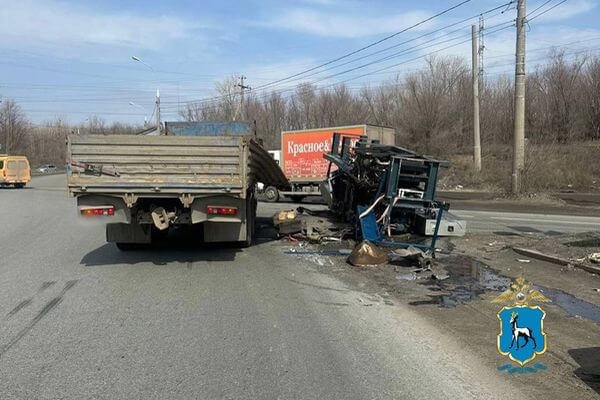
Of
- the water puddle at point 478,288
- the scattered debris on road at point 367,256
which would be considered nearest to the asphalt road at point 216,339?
the scattered debris on road at point 367,256

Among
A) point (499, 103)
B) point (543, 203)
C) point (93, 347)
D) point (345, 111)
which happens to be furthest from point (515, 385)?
point (345, 111)

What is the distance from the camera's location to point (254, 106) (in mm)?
77750

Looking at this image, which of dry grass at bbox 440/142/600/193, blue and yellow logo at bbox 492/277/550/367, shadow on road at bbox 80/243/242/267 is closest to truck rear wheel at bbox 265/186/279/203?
dry grass at bbox 440/142/600/193

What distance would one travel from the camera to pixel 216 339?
561cm

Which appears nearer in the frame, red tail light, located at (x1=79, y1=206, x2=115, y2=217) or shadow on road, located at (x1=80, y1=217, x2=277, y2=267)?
red tail light, located at (x1=79, y1=206, x2=115, y2=217)

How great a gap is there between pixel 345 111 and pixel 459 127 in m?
18.9

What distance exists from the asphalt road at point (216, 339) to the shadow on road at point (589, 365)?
661 millimetres

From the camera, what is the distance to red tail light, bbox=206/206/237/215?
30.6 ft

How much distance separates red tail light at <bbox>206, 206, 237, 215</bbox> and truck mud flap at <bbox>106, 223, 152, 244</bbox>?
1804 mm

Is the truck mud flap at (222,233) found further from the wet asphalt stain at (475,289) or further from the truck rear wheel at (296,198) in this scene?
the truck rear wheel at (296,198)

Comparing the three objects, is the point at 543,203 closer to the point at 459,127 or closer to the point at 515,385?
the point at 515,385

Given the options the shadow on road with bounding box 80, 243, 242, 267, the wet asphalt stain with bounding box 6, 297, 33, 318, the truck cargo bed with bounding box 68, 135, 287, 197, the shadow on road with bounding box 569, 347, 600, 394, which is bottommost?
the shadow on road with bounding box 569, 347, 600, 394

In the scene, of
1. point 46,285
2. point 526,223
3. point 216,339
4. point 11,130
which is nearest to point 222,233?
point 46,285

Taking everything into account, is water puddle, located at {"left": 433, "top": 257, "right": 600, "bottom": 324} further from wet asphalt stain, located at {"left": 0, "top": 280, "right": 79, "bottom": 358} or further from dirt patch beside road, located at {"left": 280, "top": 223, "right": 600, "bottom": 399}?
Result: wet asphalt stain, located at {"left": 0, "top": 280, "right": 79, "bottom": 358}
